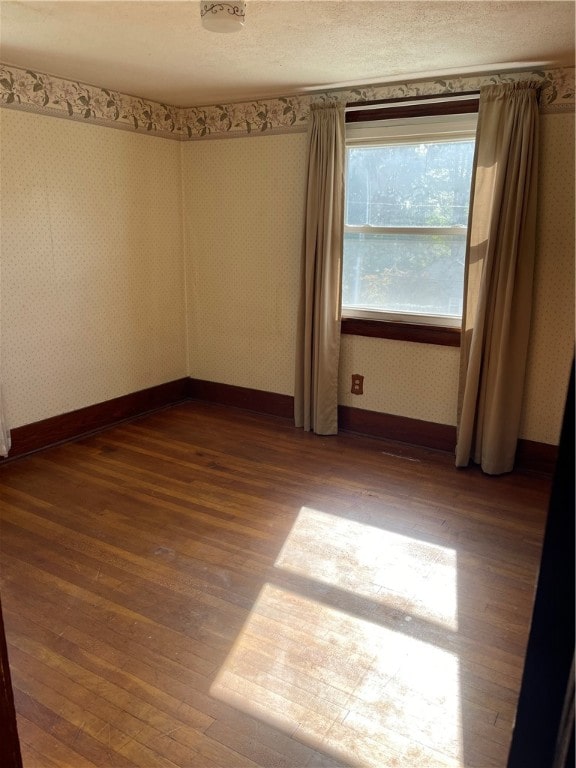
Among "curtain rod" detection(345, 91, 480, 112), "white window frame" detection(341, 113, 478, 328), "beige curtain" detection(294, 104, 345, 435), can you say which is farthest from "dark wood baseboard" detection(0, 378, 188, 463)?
"curtain rod" detection(345, 91, 480, 112)

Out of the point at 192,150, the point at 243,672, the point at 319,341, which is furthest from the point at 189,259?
the point at 243,672

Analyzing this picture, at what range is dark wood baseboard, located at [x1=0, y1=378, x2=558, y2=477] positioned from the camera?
3.77 m

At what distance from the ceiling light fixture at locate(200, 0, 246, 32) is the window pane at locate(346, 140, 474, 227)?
6.03 ft

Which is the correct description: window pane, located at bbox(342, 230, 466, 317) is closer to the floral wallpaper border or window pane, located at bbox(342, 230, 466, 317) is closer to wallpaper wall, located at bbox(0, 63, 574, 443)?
wallpaper wall, located at bbox(0, 63, 574, 443)

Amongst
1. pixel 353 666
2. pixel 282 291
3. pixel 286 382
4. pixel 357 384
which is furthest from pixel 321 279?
pixel 353 666

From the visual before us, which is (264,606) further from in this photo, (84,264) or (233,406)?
(84,264)

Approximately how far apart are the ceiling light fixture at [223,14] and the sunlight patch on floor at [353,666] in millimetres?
2308

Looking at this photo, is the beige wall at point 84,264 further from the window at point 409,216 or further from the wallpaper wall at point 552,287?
the wallpaper wall at point 552,287

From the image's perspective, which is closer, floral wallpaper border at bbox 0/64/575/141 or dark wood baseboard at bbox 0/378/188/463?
floral wallpaper border at bbox 0/64/575/141

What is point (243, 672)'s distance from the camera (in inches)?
80.6

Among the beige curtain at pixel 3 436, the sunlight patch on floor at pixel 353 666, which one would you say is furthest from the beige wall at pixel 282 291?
the beige curtain at pixel 3 436

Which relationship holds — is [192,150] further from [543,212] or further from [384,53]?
[543,212]

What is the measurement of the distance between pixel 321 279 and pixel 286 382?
950 millimetres

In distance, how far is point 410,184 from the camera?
386 centimetres
